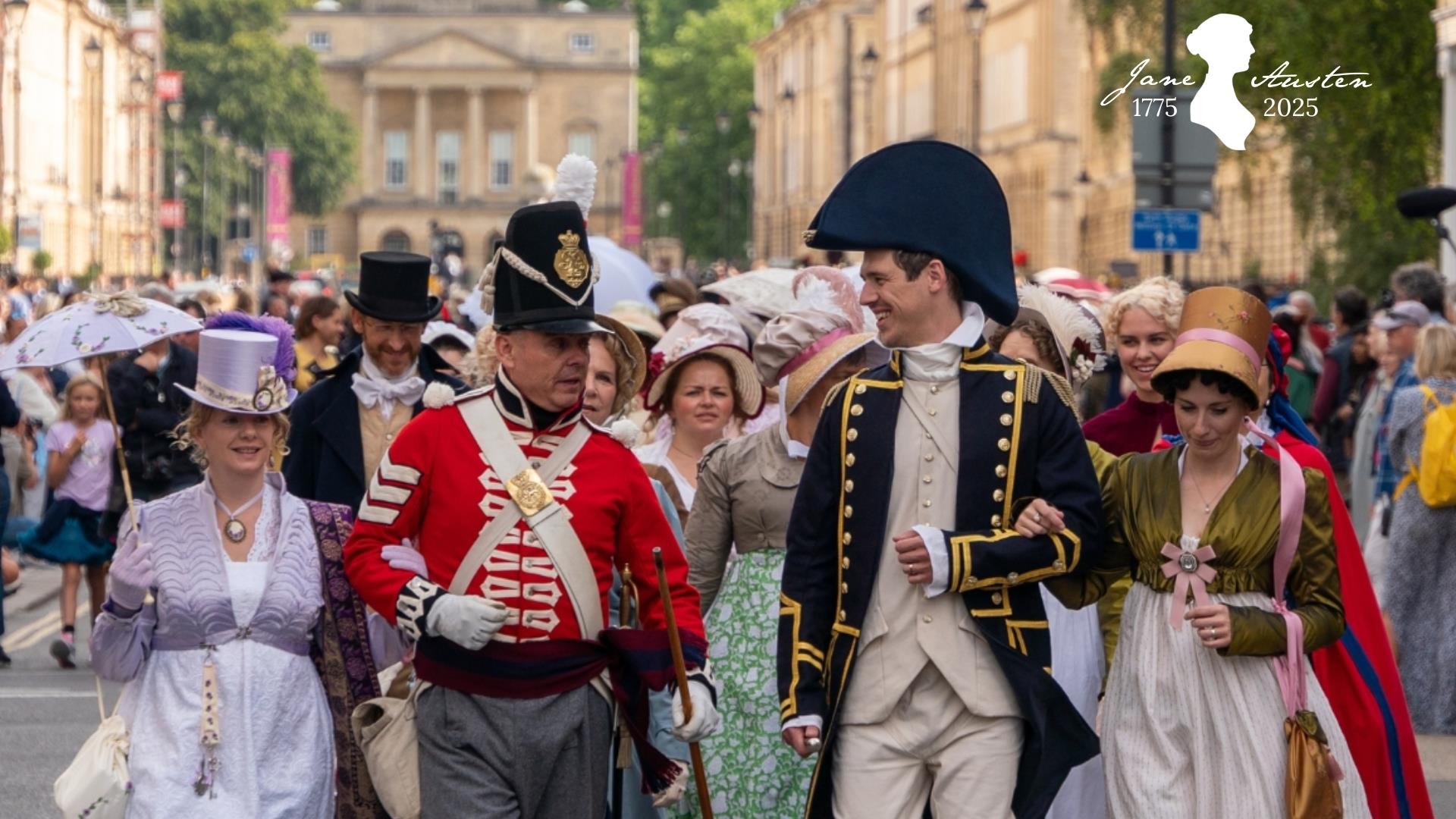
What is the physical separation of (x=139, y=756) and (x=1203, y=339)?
274cm

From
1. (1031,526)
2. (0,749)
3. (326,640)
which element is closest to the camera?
(1031,526)

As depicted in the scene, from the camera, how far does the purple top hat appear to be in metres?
6.48

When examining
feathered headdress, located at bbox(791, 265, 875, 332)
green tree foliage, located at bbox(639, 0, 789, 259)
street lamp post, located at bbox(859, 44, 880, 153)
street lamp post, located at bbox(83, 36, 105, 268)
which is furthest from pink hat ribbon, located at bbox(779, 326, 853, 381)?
green tree foliage, located at bbox(639, 0, 789, 259)

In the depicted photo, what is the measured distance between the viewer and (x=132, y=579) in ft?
20.5

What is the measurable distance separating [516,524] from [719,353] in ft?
9.21

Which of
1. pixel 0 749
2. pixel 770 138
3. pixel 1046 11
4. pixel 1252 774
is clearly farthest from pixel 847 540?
pixel 770 138

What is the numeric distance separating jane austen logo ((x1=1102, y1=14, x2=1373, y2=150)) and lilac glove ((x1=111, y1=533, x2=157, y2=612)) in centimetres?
1613

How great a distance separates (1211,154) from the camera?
22.0 m

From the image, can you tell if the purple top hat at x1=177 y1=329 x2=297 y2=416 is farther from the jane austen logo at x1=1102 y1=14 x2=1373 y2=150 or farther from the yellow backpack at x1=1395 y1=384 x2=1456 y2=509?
the jane austen logo at x1=1102 y1=14 x2=1373 y2=150

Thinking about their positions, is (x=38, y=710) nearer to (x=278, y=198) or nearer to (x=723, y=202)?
(x=278, y=198)

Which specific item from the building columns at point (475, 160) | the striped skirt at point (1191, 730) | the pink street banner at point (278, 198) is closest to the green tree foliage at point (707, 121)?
the pink street banner at point (278, 198)

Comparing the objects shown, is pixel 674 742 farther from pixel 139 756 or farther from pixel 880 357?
pixel 880 357

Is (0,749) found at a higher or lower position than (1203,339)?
lower

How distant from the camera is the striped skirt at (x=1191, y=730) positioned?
606cm
